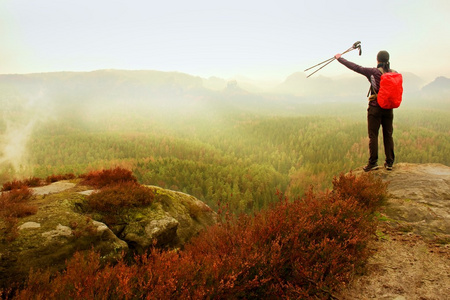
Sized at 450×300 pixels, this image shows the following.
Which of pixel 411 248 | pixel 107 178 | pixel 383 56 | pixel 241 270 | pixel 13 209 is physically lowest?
pixel 411 248

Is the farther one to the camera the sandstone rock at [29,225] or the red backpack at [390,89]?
the red backpack at [390,89]

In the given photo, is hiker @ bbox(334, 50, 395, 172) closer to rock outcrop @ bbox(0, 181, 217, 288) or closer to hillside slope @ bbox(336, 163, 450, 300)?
hillside slope @ bbox(336, 163, 450, 300)

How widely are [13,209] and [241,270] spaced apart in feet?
14.2

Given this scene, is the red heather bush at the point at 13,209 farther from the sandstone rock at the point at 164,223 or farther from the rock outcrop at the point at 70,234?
the sandstone rock at the point at 164,223

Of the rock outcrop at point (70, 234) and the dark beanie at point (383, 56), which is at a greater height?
the dark beanie at point (383, 56)

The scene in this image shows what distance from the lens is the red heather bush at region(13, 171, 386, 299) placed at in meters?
2.36

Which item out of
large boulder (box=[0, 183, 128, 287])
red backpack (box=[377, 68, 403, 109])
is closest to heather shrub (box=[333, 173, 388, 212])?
red backpack (box=[377, 68, 403, 109])

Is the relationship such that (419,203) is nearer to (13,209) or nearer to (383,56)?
(383,56)

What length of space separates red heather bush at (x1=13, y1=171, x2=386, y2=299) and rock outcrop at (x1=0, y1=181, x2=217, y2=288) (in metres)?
0.56

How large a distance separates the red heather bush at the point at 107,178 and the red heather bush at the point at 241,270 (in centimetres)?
361

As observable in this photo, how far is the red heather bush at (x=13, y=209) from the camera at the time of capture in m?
3.71

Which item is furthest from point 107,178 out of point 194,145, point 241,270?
point 194,145

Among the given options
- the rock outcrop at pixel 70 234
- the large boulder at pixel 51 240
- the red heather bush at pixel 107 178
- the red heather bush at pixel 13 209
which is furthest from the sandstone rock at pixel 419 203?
the red heather bush at pixel 13 209

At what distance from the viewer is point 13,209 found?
13.5 feet
